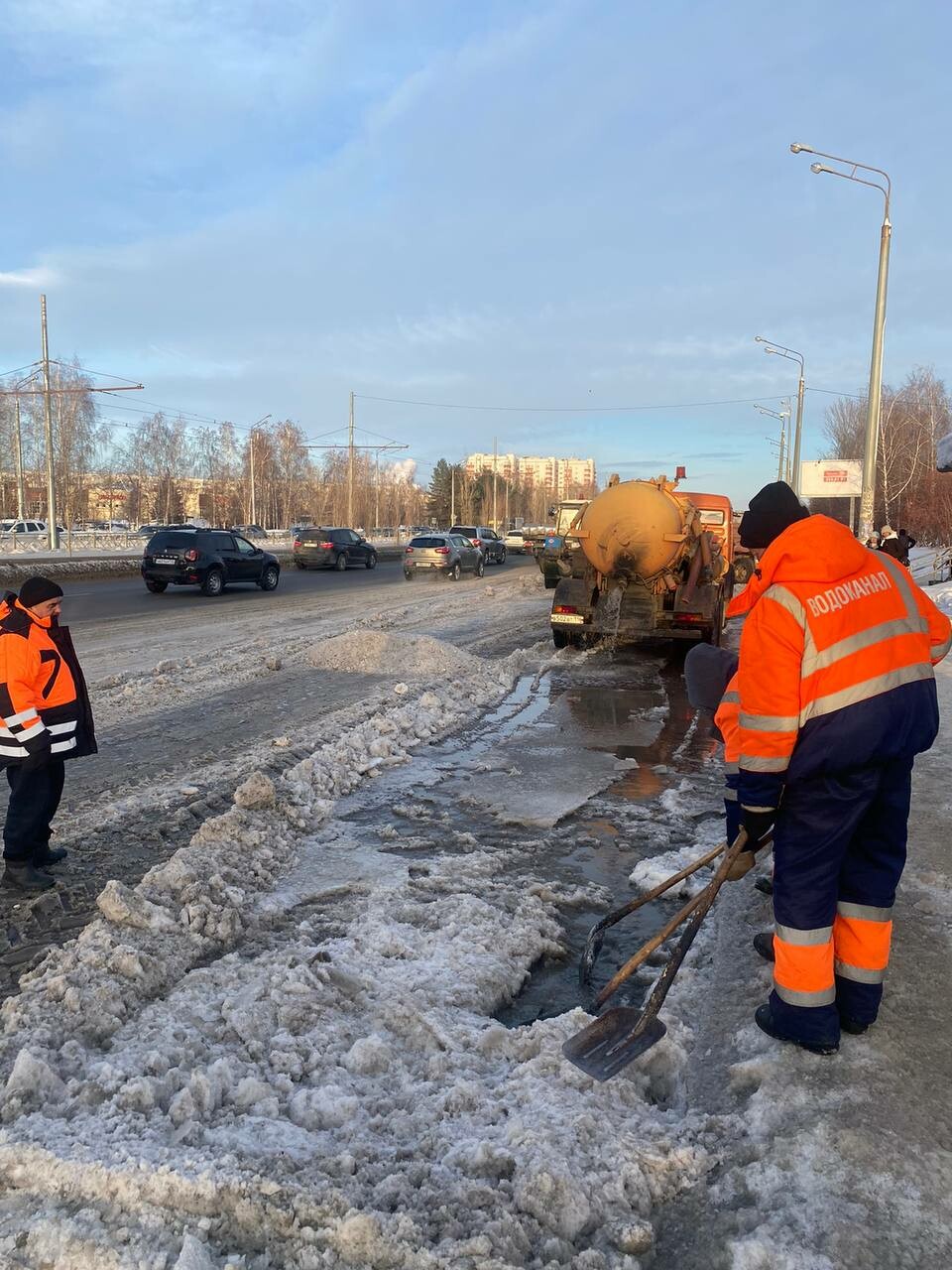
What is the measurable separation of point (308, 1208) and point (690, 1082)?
4.35 ft

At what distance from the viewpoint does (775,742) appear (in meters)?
2.82

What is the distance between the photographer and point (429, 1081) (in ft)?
9.27

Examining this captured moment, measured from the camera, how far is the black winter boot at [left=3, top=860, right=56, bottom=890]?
14.0ft

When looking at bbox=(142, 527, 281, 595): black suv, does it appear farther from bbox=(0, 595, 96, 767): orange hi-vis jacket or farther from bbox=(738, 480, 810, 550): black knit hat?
bbox=(738, 480, 810, 550): black knit hat

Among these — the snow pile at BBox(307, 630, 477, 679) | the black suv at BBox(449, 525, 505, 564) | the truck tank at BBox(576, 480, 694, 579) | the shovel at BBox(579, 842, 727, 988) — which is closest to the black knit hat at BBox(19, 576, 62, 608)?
the shovel at BBox(579, 842, 727, 988)

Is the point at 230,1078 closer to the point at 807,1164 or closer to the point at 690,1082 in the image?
the point at 690,1082

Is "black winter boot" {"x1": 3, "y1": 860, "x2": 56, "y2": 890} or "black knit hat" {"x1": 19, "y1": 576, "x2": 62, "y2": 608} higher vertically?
"black knit hat" {"x1": 19, "y1": 576, "x2": 62, "y2": 608}

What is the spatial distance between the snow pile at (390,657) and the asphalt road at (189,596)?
560cm

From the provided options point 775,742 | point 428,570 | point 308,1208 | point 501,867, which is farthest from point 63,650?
point 428,570

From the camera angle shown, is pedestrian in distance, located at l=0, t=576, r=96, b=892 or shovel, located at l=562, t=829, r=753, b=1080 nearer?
shovel, located at l=562, t=829, r=753, b=1080

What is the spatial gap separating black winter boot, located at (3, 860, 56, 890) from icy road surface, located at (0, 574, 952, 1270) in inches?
23.9

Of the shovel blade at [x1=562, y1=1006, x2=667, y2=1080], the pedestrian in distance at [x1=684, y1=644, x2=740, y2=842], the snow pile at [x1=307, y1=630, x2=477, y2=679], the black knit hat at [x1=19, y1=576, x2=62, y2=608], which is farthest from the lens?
the snow pile at [x1=307, y1=630, x2=477, y2=679]

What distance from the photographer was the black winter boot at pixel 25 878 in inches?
168

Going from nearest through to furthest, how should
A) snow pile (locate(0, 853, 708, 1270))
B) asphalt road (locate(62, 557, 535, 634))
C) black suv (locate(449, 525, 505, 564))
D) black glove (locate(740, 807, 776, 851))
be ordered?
snow pile (locate(0, 853, 708, 1270))
black glove (locate(740, 807, 776, 851))
asphalt road (locate(62, 557, 535, 634))
black suv (locate(449, 525, 505, 564))
